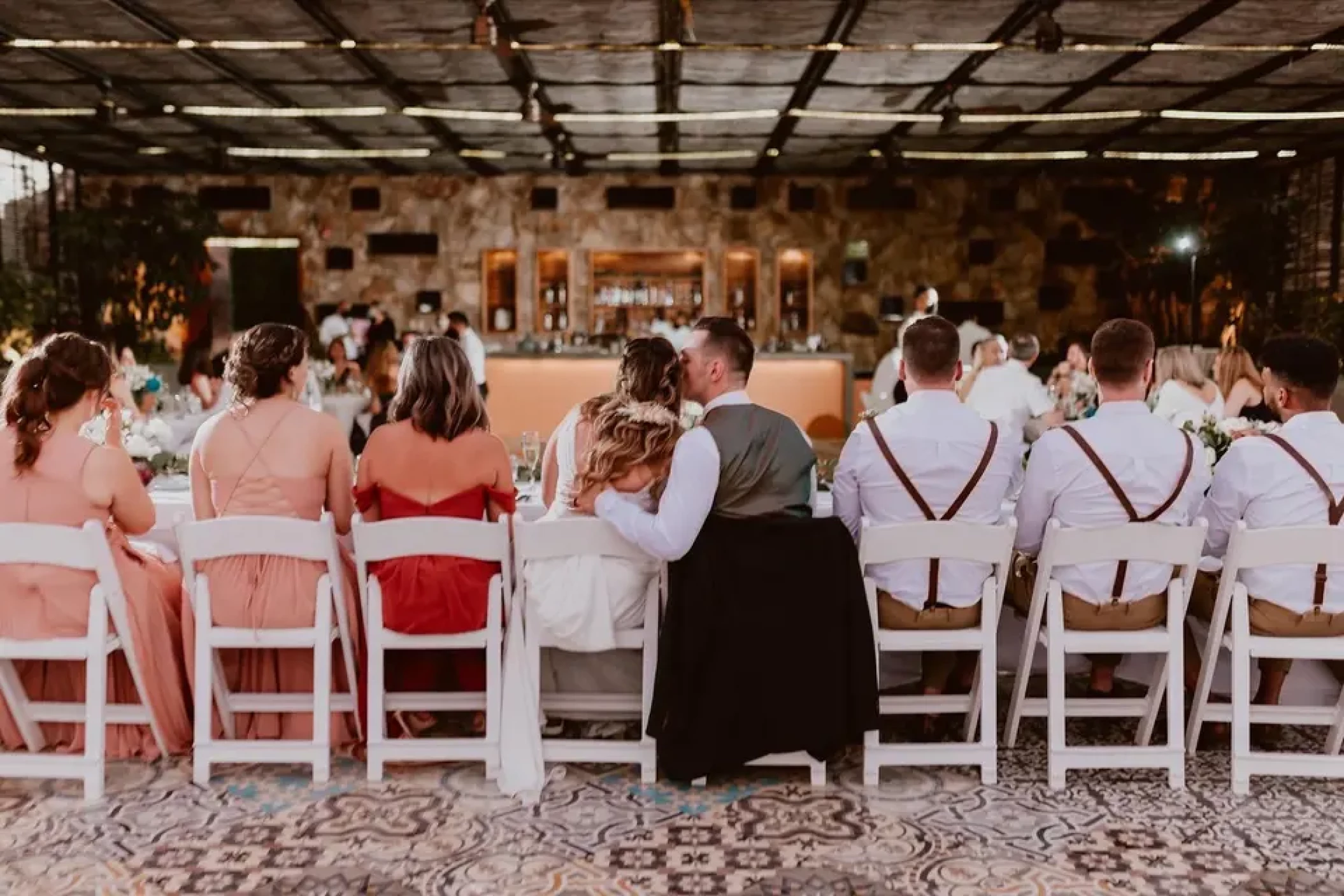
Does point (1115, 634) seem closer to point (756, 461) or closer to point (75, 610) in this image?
point (756, 461)

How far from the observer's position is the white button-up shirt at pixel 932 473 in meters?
3.53

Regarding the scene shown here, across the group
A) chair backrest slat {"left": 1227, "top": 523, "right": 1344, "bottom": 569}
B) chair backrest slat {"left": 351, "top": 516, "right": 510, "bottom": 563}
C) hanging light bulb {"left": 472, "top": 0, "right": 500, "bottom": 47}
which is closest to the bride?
chair backrest slat {"left": 351, "top": 516, "right": 510, "bottom": 563}

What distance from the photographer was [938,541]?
11.1 ft

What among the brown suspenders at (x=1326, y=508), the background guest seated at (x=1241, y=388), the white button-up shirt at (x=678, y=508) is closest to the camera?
the white button-up shirt at (x=678, y=508)

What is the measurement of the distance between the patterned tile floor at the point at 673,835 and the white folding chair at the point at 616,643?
0.10 metres

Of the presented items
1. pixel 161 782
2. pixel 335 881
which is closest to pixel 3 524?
pixel 161 782

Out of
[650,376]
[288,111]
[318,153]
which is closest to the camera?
[650,376]

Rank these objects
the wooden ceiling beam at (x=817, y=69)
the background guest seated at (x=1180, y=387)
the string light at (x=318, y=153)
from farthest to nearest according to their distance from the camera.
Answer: the string light at (x=318, y=153) → the wooden ceiling beam at (x=817, y=69) → the background guest seated at (x=1180, y=387)

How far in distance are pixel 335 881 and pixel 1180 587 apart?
7.95ft

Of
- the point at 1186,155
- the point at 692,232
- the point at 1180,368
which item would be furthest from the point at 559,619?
the point at 692,232

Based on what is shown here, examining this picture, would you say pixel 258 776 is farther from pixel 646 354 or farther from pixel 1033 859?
pixel 1033 859

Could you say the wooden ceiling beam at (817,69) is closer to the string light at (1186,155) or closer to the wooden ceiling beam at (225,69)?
the string light at (1186,155)

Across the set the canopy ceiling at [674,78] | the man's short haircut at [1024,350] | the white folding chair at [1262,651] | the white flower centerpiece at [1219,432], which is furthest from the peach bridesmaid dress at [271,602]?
the man's short haircut at [1024,350]

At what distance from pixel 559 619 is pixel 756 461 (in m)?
0.72
